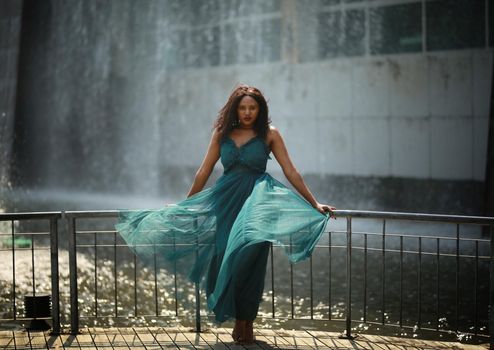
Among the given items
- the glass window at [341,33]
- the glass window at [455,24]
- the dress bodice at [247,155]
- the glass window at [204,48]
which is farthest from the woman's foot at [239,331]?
the glass window at [204,48]

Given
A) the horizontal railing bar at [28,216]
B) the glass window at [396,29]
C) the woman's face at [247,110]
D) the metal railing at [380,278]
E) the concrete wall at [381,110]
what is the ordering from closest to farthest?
the woman's face at [247,110]
the metal railing at [380,278]
the horizontal railing bar at [28,216]
the concrete wall at [381,110]
the glass window at [396,29]

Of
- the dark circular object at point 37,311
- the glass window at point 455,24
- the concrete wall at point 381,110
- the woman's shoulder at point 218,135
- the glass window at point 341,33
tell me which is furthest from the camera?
the glass window at point 341,33

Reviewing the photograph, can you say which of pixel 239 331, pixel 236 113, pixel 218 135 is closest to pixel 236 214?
pixel 218 135

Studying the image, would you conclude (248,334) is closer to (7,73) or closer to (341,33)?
(341,33)

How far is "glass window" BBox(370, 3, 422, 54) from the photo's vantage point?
19.8m

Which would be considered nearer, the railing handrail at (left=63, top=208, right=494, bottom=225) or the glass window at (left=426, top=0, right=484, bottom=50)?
the railing handrail at (left=63, top=208, right=494, bottom=225)

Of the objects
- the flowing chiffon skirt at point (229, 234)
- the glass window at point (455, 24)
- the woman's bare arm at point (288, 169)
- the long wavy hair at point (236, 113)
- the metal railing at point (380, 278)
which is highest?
the glass window at point (455, 24)

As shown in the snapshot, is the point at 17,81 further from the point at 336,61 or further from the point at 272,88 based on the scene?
the point at 336,61

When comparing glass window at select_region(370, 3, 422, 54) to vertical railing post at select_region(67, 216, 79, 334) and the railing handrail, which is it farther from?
vertical railing post at select_region(67, 216, 79, 334)

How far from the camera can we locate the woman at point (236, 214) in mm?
6363

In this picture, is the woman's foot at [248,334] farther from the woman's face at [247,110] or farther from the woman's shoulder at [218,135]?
the woman's face at [247,110]

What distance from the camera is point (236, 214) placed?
661cm

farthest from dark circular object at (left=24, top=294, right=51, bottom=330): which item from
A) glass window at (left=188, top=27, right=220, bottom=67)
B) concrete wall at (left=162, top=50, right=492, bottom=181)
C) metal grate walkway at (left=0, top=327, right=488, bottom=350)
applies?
glass window at (left=188, top=27, right=220, bottom=67)

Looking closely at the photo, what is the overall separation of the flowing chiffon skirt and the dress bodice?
5cm
